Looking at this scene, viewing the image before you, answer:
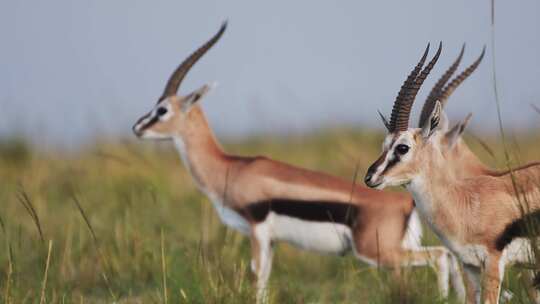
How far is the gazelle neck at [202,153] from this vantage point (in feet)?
27.1

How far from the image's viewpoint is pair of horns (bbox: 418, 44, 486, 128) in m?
5.82

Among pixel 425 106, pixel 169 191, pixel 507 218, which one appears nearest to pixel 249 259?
pixel 425 106

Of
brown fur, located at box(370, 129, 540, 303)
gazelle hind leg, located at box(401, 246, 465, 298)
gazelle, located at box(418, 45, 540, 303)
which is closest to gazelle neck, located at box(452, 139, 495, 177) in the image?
gazelle, located at box(418, 45, 540, 303)

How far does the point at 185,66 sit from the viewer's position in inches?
329

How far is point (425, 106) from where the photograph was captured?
233 inches

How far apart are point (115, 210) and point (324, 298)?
5.07 metres

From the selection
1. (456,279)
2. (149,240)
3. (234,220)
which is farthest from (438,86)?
(149,240)

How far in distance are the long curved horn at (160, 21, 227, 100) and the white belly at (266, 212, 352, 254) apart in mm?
1829

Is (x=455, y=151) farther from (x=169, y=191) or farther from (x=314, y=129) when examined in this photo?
(x=314, y=129)

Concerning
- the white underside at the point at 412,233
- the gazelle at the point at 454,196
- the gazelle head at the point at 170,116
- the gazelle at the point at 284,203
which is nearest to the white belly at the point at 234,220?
the gazelle at the point at 284,203

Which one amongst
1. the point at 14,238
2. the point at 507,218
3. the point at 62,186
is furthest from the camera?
the point at 62,186

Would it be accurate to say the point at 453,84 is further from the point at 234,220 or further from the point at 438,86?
the point at 234,220

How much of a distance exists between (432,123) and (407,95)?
1.02 feet

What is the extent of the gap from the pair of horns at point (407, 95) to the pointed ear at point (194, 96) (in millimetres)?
3443
